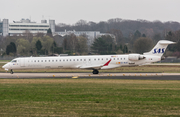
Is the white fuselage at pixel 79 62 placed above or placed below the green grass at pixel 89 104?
above

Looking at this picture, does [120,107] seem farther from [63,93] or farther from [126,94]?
[63,93]

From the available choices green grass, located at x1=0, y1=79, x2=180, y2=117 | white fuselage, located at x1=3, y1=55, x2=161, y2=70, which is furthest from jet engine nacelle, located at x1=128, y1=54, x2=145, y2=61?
green grass, located at x1=0, y1=79, x2=180, y2=117

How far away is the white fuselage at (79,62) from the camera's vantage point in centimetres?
3591

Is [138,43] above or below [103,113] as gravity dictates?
above

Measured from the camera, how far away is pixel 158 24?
174750 millimetres

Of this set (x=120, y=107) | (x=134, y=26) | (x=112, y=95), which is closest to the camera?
(x=120, y=107)

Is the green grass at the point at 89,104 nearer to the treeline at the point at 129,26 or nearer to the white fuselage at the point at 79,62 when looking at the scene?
the white fuselage at the point at 79,62

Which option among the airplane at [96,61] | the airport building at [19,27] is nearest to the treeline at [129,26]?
the airport building at [19,27]

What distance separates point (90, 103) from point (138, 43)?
240 ft

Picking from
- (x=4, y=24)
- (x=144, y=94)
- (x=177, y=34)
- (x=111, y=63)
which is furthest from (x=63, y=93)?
(x=4, y=24)

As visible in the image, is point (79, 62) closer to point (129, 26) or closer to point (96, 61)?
point (96, 61)

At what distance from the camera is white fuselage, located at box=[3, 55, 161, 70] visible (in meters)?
35.9

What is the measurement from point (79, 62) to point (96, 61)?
7.63ft

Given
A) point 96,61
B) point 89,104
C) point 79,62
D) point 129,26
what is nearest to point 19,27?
point 129,26
